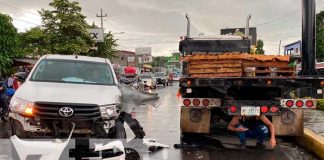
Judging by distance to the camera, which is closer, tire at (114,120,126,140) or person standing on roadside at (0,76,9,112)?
tire at (114,120,126,140)

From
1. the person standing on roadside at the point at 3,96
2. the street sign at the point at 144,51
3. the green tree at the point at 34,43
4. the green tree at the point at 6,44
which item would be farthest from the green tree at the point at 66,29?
the street sign at the point at 144,51

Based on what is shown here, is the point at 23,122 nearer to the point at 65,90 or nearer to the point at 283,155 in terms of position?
the point at 65,90

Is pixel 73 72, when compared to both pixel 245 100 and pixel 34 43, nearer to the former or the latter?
pixel 245 100

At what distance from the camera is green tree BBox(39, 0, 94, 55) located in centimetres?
4405

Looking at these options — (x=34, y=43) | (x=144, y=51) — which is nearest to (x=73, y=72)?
(x=34, y=43)

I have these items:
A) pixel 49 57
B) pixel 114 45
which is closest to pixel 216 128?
pixel 49 57

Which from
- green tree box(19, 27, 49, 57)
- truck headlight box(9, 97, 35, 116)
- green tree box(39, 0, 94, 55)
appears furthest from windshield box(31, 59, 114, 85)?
green tree box(19, 27, 49, 57)

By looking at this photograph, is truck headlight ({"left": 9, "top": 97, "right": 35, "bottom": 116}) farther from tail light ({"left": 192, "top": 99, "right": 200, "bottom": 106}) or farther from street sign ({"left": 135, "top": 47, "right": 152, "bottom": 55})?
street sign ({"left": 135, "top": 47, "right": 152, "bottom": 55})

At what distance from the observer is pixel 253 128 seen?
1012 cm

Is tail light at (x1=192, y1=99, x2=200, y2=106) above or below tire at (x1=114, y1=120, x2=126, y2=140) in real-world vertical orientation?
above

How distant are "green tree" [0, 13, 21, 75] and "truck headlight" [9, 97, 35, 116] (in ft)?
90.8

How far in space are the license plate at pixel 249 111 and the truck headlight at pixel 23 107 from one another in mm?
4287

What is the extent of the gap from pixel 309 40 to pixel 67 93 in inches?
284

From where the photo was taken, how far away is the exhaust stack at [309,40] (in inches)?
467
